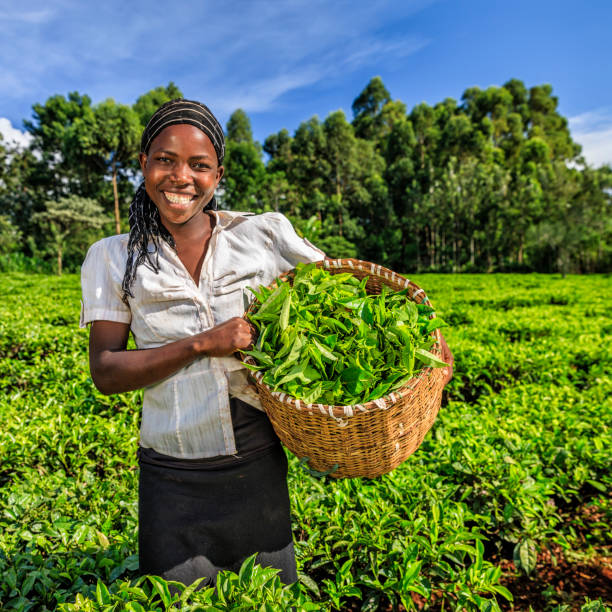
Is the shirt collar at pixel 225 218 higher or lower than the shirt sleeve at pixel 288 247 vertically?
higher

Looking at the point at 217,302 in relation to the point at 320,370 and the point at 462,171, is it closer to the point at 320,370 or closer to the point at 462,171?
the point at 320,370

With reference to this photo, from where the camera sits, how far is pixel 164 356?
117cm

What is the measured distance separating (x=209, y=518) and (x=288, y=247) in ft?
2.89

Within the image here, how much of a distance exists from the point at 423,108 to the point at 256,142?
54.5 ft

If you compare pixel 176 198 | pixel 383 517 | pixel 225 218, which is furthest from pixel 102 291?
pixel 383 517

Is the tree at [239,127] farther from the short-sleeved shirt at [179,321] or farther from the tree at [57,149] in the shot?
the short-sleeved shirt at [179,321]

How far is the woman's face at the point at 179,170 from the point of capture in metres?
1.26

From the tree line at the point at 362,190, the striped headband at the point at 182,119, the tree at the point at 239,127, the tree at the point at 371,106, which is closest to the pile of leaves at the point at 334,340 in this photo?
the striped headband at the point at 182,119

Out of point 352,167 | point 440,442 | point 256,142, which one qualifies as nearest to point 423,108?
point 352,167

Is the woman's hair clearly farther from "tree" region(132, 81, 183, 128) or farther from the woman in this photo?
"tree" region(132, 81, 183, 128)

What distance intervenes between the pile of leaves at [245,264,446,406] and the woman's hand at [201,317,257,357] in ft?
0.15

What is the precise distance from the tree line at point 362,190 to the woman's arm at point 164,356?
25.2m

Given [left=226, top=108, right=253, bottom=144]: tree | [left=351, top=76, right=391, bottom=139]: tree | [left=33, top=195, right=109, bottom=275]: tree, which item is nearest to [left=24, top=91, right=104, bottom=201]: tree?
[left=33, top=195, right=109, bottom=275]: tree

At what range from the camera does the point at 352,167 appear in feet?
120
